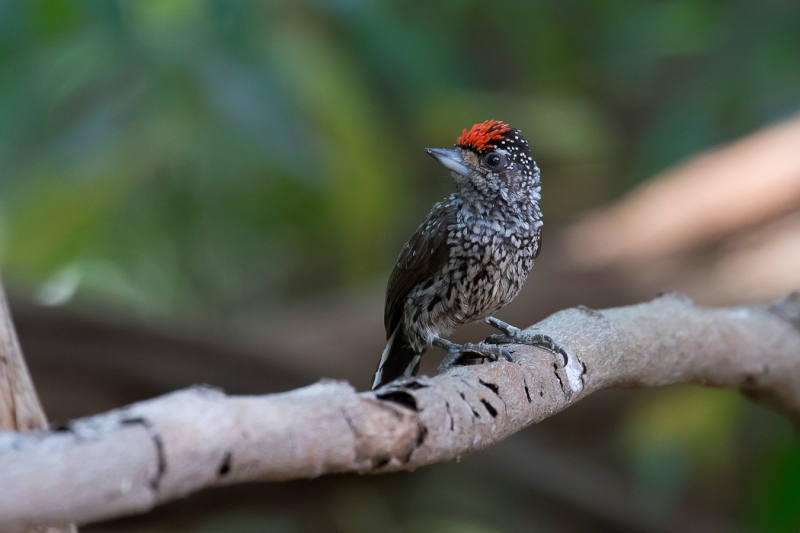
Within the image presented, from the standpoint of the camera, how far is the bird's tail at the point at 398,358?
3.70 m

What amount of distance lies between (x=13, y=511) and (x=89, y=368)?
4017mm

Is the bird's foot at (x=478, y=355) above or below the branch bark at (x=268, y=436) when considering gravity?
above

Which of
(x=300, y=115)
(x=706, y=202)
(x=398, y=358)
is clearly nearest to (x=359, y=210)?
(x=300, y=115)

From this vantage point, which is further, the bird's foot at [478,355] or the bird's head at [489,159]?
the bird's head at [489,159]

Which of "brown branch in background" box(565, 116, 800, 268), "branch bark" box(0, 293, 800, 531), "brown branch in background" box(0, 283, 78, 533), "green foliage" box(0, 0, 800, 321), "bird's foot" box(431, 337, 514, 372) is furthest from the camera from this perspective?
"brown branch in background" box(565, 116, 800, 268)

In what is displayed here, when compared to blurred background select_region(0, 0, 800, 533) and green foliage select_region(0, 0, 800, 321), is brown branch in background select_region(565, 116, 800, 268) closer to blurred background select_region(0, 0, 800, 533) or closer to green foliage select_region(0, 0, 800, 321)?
blurred background select_region(0, 0, 800, 533)

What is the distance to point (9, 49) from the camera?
430cm

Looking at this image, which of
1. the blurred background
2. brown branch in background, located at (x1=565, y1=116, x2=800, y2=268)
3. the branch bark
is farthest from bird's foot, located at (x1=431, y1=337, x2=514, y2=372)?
brown branch in background, located at (x1=565, y1=116, x2=800, y2=268)

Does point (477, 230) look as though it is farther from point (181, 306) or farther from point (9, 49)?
point (181, 306)

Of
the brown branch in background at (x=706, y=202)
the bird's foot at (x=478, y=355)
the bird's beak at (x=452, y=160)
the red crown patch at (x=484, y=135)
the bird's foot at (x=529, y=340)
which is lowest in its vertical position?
the bird's foot at (x=478, y=355)

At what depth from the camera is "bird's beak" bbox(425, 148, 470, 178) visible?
3316 mm

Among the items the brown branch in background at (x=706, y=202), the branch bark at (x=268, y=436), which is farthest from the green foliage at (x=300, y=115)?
the branch bark at (x=268, y=436)

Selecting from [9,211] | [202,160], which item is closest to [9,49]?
[9,211]

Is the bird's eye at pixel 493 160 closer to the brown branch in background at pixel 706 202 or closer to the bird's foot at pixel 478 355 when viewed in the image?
the bird's foot at pixel 478 355
